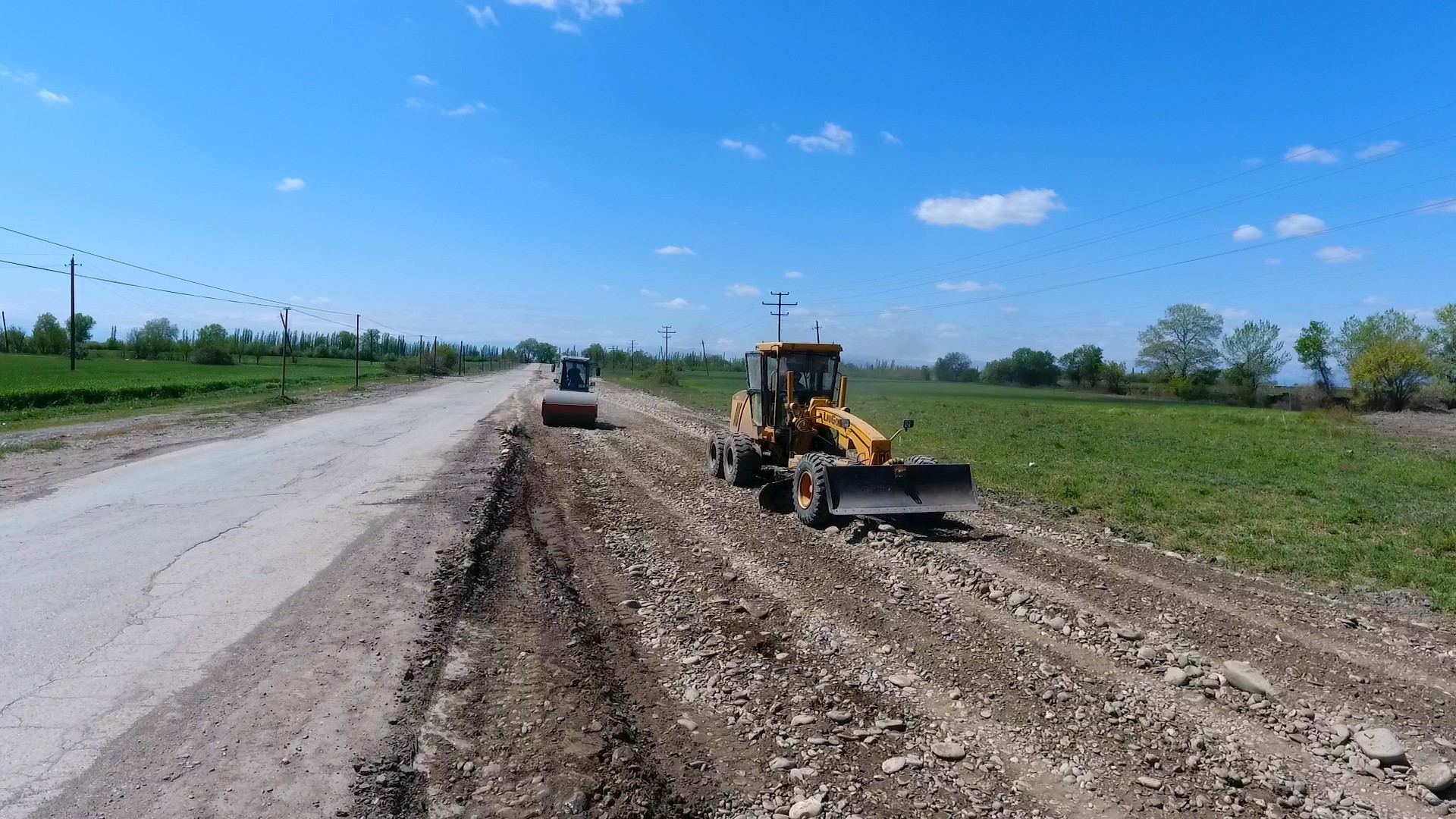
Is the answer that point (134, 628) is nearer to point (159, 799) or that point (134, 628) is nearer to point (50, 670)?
point (50, 670)

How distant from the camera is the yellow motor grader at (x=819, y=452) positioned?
10.1m

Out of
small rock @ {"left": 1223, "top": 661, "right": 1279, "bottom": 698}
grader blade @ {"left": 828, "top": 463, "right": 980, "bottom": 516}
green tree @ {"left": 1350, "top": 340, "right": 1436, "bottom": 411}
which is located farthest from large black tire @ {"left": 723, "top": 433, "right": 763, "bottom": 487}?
green tree @ {"left": 1350, "top": 340, "right": 1436, "bottom": 411}

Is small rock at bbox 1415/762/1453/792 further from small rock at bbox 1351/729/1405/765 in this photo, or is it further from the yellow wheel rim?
the yellow wheel rim

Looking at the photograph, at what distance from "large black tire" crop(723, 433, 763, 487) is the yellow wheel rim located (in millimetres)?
2345

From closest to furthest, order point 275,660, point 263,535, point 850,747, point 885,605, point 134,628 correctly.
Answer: point 850,747 → point 275,660 → point 134,628 → point 885,605 → point 263,535

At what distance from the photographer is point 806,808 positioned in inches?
157

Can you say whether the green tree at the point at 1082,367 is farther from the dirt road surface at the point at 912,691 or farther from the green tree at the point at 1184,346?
the dirt road surface at the point at 912,691

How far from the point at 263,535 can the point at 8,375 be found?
141 ft

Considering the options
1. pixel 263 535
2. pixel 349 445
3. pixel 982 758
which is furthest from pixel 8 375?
pixel 982 758

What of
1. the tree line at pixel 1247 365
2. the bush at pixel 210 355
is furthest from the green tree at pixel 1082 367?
the bush at pixel 210 355

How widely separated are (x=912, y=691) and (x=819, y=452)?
7078mm

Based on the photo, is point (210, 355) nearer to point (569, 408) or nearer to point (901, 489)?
point (569, 408)

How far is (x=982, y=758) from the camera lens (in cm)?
460

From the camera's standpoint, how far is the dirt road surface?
13.8ft
